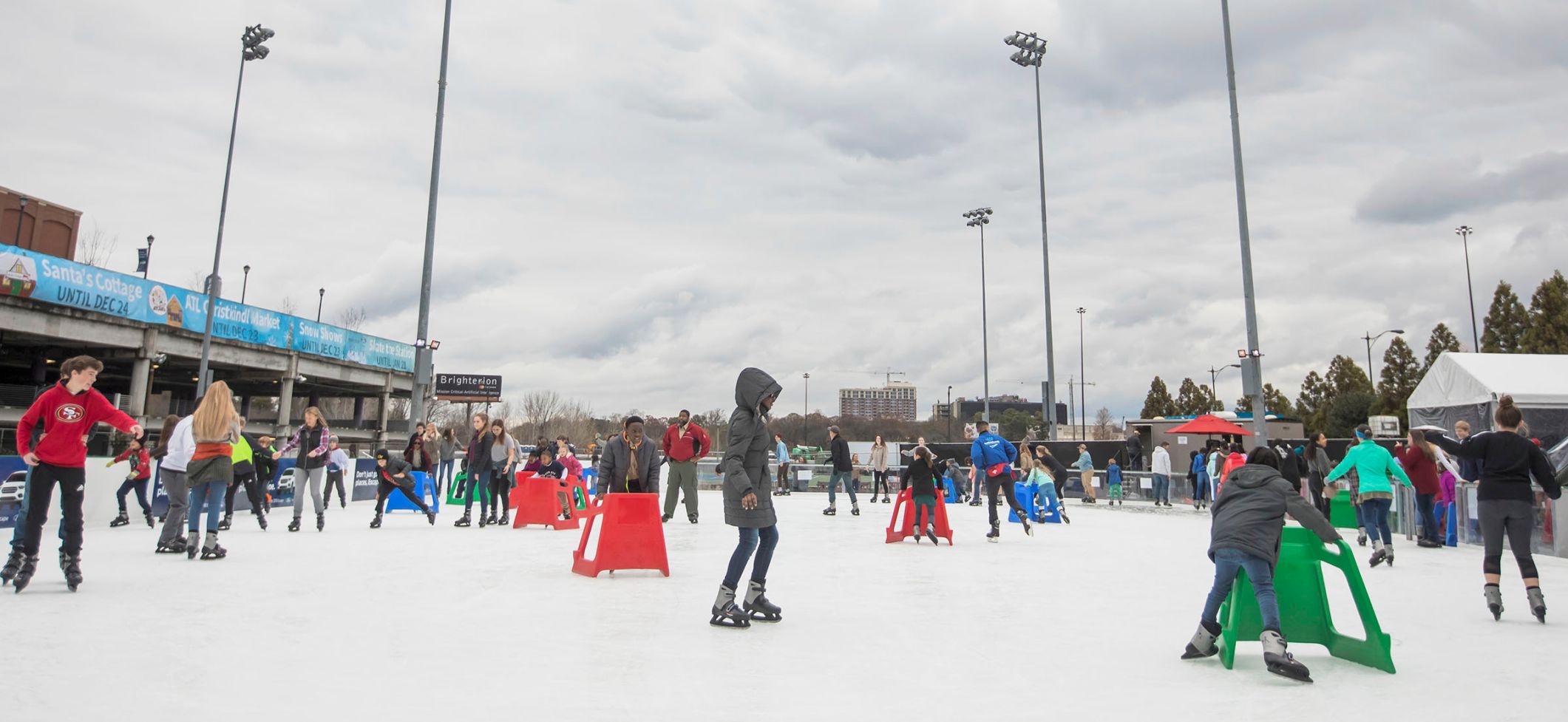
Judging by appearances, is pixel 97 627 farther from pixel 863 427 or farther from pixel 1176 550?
pixel 863 427

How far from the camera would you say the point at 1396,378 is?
49062 mm

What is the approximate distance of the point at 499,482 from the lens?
14.1m

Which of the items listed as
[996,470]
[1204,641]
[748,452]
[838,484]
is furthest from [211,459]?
[838,484]

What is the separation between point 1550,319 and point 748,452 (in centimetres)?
4494

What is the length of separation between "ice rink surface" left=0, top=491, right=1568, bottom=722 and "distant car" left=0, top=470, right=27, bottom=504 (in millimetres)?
2881

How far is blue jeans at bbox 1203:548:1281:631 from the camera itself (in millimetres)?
4750

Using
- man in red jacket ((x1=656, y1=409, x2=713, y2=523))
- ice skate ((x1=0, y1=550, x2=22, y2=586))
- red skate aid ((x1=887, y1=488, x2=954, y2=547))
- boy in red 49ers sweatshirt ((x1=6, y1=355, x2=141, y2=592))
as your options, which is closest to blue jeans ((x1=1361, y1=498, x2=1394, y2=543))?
red skate aid ((x1=887, y1=488, x2=954, y2=547))

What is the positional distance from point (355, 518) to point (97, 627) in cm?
1014

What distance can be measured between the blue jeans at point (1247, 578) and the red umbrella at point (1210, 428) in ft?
63.1

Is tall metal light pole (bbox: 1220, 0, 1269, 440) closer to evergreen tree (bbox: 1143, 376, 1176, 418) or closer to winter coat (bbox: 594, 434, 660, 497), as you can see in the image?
winter coat (bbox: 594, 434, 660, 497)

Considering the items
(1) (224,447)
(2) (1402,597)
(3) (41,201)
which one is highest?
(3) (41,201)

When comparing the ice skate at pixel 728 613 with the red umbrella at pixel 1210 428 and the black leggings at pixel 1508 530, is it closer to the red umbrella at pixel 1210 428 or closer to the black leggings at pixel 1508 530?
the black leggings at pixel 1508 530

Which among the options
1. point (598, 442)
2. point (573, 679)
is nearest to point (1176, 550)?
point (573, 679)

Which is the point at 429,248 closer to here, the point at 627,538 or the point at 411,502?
the point at 411,502
